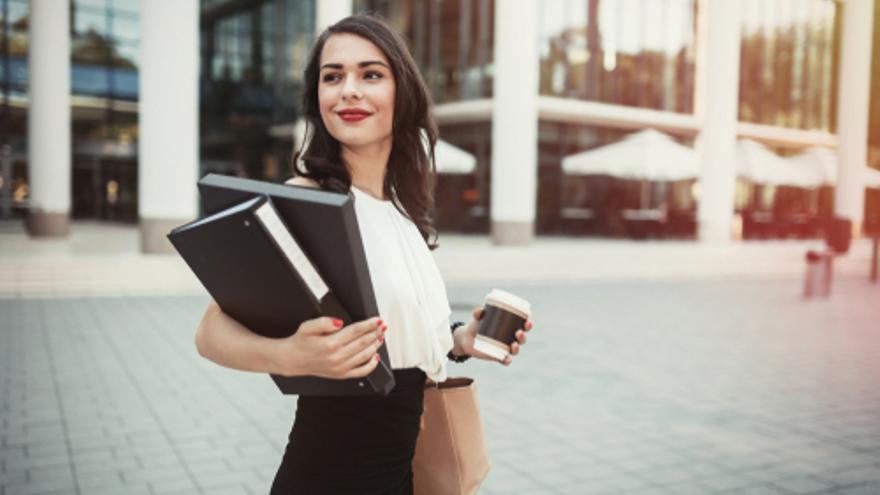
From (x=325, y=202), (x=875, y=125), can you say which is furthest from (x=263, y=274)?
(x=875, y=125)

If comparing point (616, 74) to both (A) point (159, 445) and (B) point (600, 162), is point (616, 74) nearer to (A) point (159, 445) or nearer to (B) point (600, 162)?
(B) point (600, 162)

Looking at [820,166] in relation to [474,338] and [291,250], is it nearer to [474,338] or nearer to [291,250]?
[474,338]

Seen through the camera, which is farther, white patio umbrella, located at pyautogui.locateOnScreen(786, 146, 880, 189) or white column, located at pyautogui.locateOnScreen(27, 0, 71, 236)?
white patio umbrella, located at pyautogui.locateOnScreen(786, 146, 880, 189)

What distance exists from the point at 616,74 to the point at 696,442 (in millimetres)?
20487

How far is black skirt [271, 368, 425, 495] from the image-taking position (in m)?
1.54

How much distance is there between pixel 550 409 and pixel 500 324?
3555 millimetres

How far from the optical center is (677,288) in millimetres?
12852

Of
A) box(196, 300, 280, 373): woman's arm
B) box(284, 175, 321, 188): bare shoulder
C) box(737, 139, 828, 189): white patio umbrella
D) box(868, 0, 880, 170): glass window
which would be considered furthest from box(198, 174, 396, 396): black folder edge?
→ box(868, 0, 880, 170): glass window

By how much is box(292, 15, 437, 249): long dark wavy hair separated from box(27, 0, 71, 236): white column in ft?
56.1

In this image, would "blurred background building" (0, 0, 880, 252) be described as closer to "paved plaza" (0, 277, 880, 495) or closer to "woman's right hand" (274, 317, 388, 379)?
"paved plaza" (0, 277, 880, 495)

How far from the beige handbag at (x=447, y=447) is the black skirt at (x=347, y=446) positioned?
0.18 m

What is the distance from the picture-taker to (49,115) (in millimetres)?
16281

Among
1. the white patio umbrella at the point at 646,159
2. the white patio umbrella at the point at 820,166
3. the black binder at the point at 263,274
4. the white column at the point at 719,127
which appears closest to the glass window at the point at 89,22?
the white patio umbrella at the point at 646,159

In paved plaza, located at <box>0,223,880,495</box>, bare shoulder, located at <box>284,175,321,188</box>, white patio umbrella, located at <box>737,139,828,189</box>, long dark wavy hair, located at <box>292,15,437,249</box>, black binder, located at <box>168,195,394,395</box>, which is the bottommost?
paved plaza, located at <box>0,223,880,495</box>
